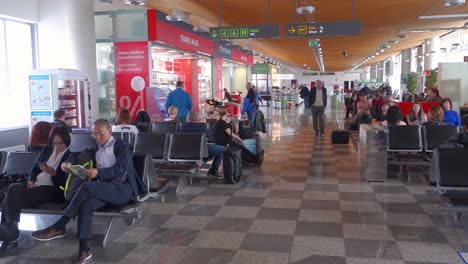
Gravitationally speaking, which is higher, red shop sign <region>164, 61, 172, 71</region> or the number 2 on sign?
red shop sign <region>164, 61, 172, 71</region>

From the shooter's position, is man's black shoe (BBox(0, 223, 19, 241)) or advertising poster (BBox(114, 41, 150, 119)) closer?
man's black shoe (BBox(0, 223, 19, 241))

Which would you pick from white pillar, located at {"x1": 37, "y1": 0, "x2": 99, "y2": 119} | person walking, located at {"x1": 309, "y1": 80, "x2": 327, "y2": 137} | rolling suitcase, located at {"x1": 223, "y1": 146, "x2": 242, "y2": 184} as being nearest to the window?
white pillar, located at {"x1": 37, "y1": 0, "x2": 99, "y2": 119}

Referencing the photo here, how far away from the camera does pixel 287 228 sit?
16.3ft

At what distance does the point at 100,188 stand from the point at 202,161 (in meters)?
2.83

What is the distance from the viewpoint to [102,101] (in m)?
13.7

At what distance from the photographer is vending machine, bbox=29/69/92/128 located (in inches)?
358

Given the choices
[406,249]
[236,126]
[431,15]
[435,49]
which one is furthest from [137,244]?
[435,49]

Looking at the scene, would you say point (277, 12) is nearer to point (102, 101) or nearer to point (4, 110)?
point (102, 101)

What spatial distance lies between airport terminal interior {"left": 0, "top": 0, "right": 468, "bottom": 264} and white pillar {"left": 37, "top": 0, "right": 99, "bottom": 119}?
0.03 metres

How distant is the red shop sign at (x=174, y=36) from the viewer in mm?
12781

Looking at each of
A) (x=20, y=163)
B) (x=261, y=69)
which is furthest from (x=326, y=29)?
(x=261, y=69)

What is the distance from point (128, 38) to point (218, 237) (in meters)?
9.58

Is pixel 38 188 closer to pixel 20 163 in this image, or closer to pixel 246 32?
pixel 20 163

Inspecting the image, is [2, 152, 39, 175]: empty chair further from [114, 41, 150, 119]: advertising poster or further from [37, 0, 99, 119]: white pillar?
[114, 41, 150, 119]: advertising poster
